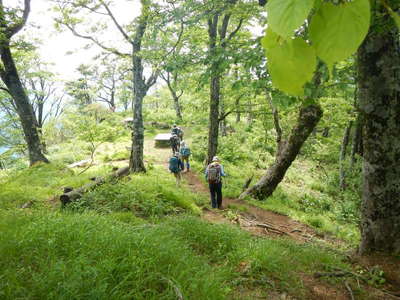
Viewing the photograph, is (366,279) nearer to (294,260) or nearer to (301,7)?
(294,260)

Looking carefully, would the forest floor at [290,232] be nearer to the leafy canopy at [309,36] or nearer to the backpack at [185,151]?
the backpack at [185,151]

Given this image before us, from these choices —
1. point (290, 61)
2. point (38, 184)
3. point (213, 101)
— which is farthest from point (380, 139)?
point (38, 184)

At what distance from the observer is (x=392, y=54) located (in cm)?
275

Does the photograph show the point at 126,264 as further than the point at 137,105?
No

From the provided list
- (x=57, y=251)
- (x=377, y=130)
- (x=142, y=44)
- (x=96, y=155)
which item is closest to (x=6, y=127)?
(x=96, y=155)

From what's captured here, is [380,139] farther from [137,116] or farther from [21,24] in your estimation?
[21,24]

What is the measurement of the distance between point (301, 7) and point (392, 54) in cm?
325

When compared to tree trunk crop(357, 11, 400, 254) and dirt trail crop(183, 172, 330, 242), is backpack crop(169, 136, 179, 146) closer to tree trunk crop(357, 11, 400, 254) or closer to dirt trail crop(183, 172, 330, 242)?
dirt trail crop(183, 172, 330, 242)

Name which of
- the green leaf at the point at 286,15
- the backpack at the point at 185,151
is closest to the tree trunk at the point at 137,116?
the backpack at the point at 185,151

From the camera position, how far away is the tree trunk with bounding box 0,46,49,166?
9.80 meters

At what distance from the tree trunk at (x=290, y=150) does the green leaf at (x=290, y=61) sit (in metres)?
6.60

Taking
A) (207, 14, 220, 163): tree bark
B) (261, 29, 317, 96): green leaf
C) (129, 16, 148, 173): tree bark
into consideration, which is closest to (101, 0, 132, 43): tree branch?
(129, 16, 148, 173): tree bark

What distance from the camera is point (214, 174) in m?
7.37

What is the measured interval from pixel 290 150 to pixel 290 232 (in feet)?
8.66
